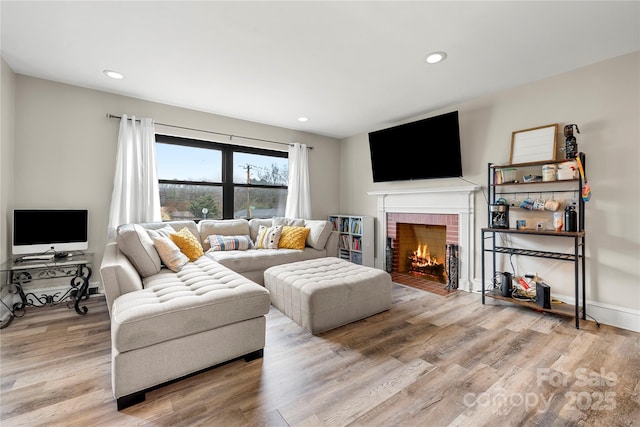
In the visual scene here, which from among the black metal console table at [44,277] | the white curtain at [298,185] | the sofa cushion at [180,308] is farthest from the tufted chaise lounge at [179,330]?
the white curtain at [298,185]

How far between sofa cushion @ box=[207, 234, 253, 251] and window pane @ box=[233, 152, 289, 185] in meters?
1.02

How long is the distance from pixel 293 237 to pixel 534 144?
2887 millimetres

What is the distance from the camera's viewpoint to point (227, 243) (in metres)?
3.51

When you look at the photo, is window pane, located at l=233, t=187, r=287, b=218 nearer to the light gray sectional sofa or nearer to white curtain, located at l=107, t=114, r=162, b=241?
white curtain, located at l=107, t=114, r=162, b=241

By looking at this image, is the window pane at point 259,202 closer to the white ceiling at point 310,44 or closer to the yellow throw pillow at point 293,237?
the yellow throw pillow at point 293,237

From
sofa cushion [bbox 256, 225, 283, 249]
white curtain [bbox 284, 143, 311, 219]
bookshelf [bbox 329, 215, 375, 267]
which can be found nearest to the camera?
sofa cushion [bbox 256, 225, 283, 249]

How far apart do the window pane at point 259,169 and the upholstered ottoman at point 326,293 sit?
6.54 feet

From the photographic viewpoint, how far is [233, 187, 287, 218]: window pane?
14.0 feet

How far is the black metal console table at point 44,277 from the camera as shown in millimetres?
2555

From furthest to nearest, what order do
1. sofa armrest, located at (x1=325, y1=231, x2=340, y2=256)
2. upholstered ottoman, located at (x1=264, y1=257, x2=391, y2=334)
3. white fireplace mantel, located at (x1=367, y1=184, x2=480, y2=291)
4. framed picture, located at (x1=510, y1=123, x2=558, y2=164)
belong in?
sofa armrest, located at (x1=325, y1=231, x2=340, y2=256)
white fireplace mantel, located at (x1=367, y1=184, x2=480, y2=291)
framed picture, located at (x1=510, y1=123, x2=558, y2=164)
upholstered ottoman, located at (x1=264, y1=257, x2=391, y2=334)

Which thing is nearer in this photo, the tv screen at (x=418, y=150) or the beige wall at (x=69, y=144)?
the beige wall at (x=69, y=144)

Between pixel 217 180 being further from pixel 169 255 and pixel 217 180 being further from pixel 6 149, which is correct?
pixel 6 149

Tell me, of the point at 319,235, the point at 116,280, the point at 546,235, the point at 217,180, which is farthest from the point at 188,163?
the point at 546,235

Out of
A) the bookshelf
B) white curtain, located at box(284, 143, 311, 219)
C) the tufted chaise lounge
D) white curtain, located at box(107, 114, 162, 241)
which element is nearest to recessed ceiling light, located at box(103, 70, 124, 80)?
white curtain, located at box(107, 114, 162, 241)
